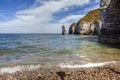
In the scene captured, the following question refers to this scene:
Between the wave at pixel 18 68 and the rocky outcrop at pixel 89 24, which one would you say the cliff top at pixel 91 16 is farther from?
the wave at pixel 18 68

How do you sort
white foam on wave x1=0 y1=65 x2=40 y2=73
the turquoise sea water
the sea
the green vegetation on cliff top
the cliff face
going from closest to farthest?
1. white foam on wave x1=0 y1=65 x2=40 y2=73
2. the sea
3. the turquoise sea water
4. the cliff face
5. the green vegetation on cliff top

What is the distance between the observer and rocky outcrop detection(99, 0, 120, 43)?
2648 cm

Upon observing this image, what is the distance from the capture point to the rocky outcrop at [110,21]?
2648 centimetres

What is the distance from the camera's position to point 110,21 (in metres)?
27.5

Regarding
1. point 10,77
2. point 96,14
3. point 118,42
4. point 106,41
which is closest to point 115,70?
point 10,77

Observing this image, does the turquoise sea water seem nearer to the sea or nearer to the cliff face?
the sea

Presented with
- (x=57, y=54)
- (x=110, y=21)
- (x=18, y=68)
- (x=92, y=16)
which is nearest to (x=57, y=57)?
(x=57, y=54)

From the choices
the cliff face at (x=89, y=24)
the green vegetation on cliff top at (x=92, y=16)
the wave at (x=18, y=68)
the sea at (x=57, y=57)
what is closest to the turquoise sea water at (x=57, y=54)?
the sea at (x=57, y=57)

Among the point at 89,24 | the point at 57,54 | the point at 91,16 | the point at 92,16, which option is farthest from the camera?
the point at 91,16

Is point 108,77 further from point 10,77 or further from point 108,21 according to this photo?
point 108,21

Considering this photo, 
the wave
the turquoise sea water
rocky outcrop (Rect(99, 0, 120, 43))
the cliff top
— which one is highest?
the cliff top

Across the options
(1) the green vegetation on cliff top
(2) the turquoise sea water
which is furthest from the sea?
(1) the green vegetation on cliff top

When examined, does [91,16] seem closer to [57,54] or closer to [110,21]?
[110,21]

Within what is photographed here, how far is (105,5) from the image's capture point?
2852 cm
